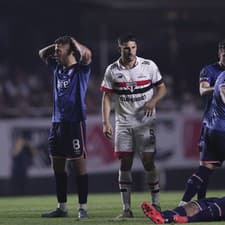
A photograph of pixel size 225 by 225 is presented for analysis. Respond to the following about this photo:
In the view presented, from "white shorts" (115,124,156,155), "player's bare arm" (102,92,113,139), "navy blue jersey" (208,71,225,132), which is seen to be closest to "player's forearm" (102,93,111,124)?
"player's bare arm" (102,92,113,139)

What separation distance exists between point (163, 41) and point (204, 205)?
17.7 metres

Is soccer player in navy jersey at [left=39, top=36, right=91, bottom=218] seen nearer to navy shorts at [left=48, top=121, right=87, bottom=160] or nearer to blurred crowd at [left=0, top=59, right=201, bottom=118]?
navy shorts at [left=48, top=121, right=87, bottom=160]

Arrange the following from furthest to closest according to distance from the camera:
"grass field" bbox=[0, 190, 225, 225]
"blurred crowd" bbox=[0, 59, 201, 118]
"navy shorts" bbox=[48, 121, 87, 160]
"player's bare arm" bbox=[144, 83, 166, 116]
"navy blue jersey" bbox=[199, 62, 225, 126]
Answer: "blurred crowd" bbox=[0, 59, 201, 118]
"navy blue jersey" bbox=[199, 62, 225, 126]
"navy shorts" bbox=[48, 121, 87, 160]
"player's bare arm" bbox=[144, 83, 166, 116]
"grass field" bbox=[0, 190, 225, 225]

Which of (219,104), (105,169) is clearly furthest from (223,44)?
(105,169)

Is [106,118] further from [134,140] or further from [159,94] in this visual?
[159,94]

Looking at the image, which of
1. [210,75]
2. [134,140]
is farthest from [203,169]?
[210,75]

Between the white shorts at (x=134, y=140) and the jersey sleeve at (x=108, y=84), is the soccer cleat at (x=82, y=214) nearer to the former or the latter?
the white shorts at (x=134, y=140)

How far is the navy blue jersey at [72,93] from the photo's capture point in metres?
12.9

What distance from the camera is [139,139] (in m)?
12.7

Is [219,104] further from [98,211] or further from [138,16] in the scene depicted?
[138,16]

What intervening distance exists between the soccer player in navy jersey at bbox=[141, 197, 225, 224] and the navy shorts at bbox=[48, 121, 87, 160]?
2.24 m

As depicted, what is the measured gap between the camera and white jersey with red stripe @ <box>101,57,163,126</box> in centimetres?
1262

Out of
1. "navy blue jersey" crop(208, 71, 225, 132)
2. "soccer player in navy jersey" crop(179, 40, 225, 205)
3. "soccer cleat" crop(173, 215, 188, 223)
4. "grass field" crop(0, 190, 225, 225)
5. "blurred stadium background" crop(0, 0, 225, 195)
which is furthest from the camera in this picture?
"blurred stadium background" crop(0, 0, 225, 195)

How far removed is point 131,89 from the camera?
1261 cm
